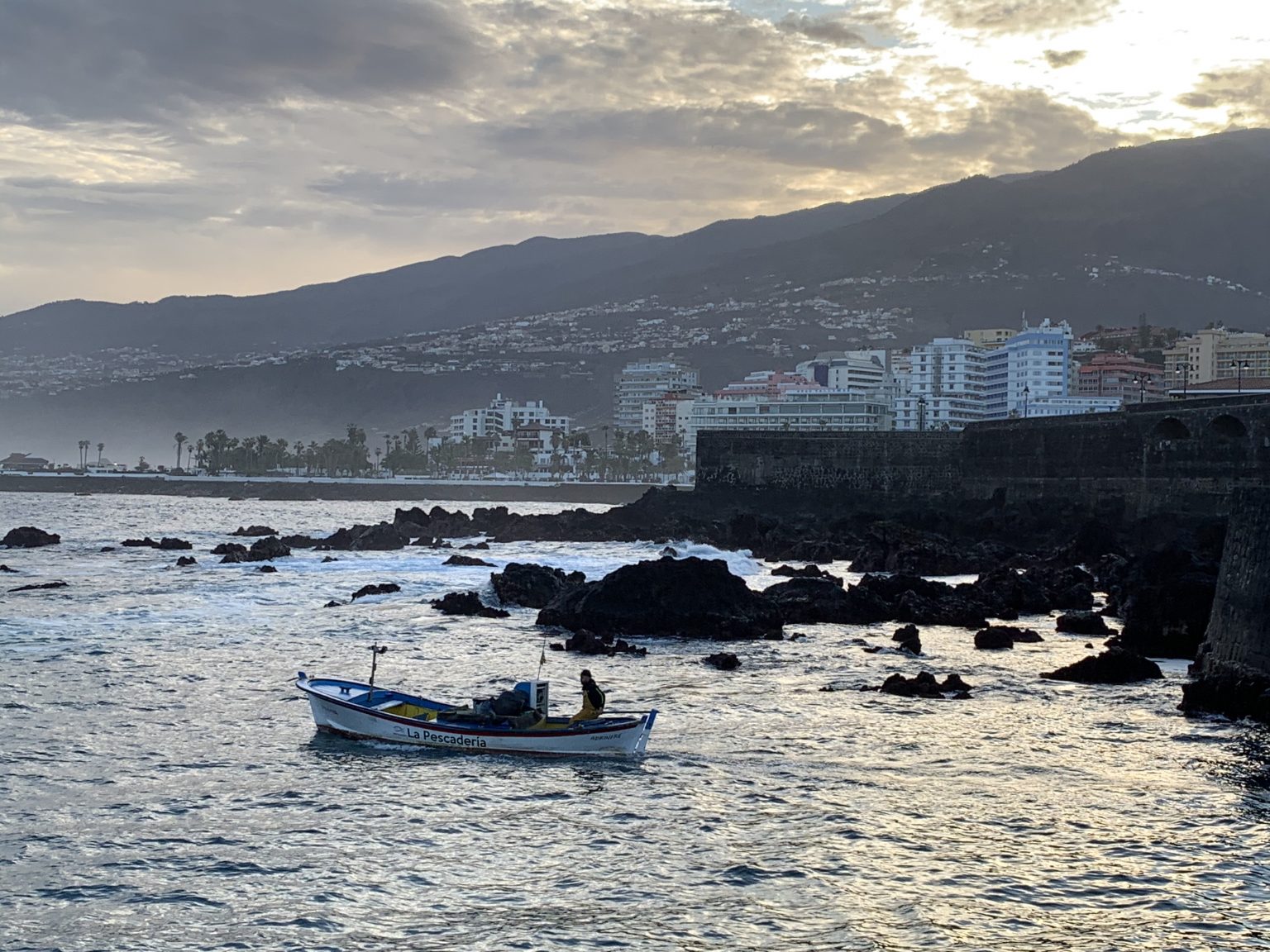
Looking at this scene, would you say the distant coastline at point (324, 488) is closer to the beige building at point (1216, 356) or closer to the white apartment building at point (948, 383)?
the white apartment building at point (948, 383)

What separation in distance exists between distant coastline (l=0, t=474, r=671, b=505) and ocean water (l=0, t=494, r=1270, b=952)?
393 ft

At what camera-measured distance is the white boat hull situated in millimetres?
19359

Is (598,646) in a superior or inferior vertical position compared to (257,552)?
inferior

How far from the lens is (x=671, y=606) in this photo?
32969 mm

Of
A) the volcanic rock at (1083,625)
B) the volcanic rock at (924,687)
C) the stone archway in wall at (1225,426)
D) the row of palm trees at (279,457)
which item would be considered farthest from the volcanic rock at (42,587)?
the row of palm trees at (279,457)

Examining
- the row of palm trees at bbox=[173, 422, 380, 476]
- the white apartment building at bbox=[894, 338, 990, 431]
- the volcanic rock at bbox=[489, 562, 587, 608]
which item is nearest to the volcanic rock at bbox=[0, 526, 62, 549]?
the volcanic rock at bbox=[489, 562, 587, 608]

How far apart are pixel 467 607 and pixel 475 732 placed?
59.6ft

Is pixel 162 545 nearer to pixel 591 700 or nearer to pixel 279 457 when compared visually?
pixel 591 700

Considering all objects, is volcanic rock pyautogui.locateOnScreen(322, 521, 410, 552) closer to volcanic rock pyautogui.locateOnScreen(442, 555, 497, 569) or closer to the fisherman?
volcanic rock pyautogui.locateOnScreen(442, 555, 497, 569)

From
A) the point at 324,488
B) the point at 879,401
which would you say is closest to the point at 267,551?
the point at 879,401

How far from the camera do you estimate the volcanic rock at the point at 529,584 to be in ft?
130

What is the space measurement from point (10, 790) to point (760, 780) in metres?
10.8

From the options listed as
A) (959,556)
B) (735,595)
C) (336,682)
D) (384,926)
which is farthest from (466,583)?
(384,926)

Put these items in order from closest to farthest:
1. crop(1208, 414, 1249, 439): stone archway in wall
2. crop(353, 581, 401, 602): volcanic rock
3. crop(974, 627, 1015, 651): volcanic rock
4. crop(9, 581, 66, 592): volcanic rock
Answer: crop(974, 627, 1015, 651): volcanic rock < crop(353, 581, 401, 602): volcanic rock < crop(9, 581, 66, 592): volcanic rock < crop(1208, 414, 1249, 439): stone archway in wall
